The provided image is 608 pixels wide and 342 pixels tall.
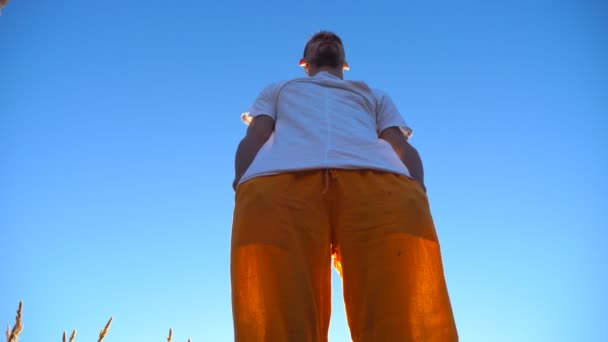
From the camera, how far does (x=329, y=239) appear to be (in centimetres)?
167

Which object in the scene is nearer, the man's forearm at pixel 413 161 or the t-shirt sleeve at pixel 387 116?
the man's forearm at pixel 413 161

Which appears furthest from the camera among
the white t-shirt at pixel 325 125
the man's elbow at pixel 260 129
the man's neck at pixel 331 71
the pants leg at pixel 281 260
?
the man's neck at pixel 331 71

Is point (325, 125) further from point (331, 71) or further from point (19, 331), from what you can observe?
point (19, 331)

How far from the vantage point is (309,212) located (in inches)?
64.6

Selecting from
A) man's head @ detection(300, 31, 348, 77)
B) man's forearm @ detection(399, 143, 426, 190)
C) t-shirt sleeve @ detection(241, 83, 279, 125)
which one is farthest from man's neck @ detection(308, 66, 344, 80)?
man's forearm @ detection(399, 143, 426, 190)

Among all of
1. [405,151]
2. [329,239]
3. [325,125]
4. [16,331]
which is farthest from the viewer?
[16,331]

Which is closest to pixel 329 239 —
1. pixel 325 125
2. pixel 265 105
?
pixel 325 125

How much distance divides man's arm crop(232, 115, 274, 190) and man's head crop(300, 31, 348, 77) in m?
0.67

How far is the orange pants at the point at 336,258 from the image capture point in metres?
1.44

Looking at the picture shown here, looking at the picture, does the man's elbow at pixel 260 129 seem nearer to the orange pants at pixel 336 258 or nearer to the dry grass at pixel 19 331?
the orange pants at pixel 336 258

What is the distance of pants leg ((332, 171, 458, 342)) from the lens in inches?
57.3

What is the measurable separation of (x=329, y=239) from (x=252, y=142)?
2.06 feet

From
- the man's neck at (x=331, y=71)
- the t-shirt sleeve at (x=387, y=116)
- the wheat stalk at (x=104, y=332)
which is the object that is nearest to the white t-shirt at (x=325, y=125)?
the t-shirt sleeve at (x=387, y=116)

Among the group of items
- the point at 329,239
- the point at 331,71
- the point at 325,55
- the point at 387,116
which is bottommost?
the point at 329,239
